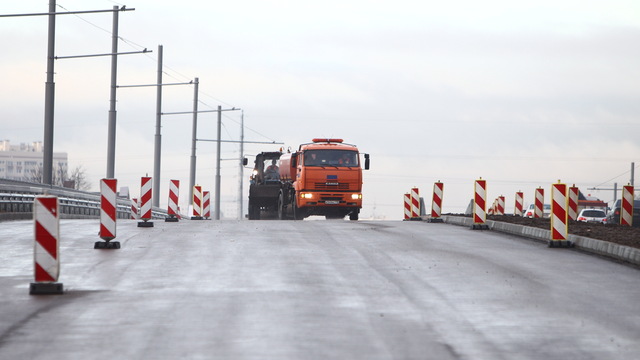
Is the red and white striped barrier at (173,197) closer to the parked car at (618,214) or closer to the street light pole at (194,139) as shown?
the parked car at (618,214)

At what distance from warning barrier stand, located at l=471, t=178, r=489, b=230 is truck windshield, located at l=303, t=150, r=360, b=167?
33.2 feet

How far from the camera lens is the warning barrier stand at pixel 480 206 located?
24.7 m

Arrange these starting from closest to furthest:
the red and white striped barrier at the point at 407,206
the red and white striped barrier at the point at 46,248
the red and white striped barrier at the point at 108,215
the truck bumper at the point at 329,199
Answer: the red and white striped barrier at the point at 46,248
the red and white striped barrier at the point at 108,215
the truck bumper at the point at 329,199
the red and white striped barrier at the point at 407,206

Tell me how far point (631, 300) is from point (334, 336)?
4.45 m

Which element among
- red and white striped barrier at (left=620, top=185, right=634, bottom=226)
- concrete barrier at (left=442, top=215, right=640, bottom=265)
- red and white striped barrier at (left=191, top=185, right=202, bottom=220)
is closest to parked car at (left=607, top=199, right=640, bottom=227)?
red and white striped barrier at (left=620, top=185, right=634, bottom=226)

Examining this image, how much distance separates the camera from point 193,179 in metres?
61.3

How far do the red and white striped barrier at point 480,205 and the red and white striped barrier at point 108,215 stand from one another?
1044 cm

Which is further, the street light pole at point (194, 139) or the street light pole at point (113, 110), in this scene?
the street light pole at point (194, 139)

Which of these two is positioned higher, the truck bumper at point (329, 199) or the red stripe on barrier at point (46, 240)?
the truck bumper at point (329, 199)

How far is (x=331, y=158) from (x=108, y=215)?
18.2 m

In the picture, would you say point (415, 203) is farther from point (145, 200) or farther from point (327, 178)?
point (145, 200)

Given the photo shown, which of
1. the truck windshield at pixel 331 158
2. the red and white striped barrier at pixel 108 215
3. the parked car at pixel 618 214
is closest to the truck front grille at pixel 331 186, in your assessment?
the truck windshield at pixel 331 158

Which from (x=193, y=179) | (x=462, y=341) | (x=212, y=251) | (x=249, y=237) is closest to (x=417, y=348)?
(x=462, y=341)

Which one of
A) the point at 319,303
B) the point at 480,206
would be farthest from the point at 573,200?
the point at 319,303
